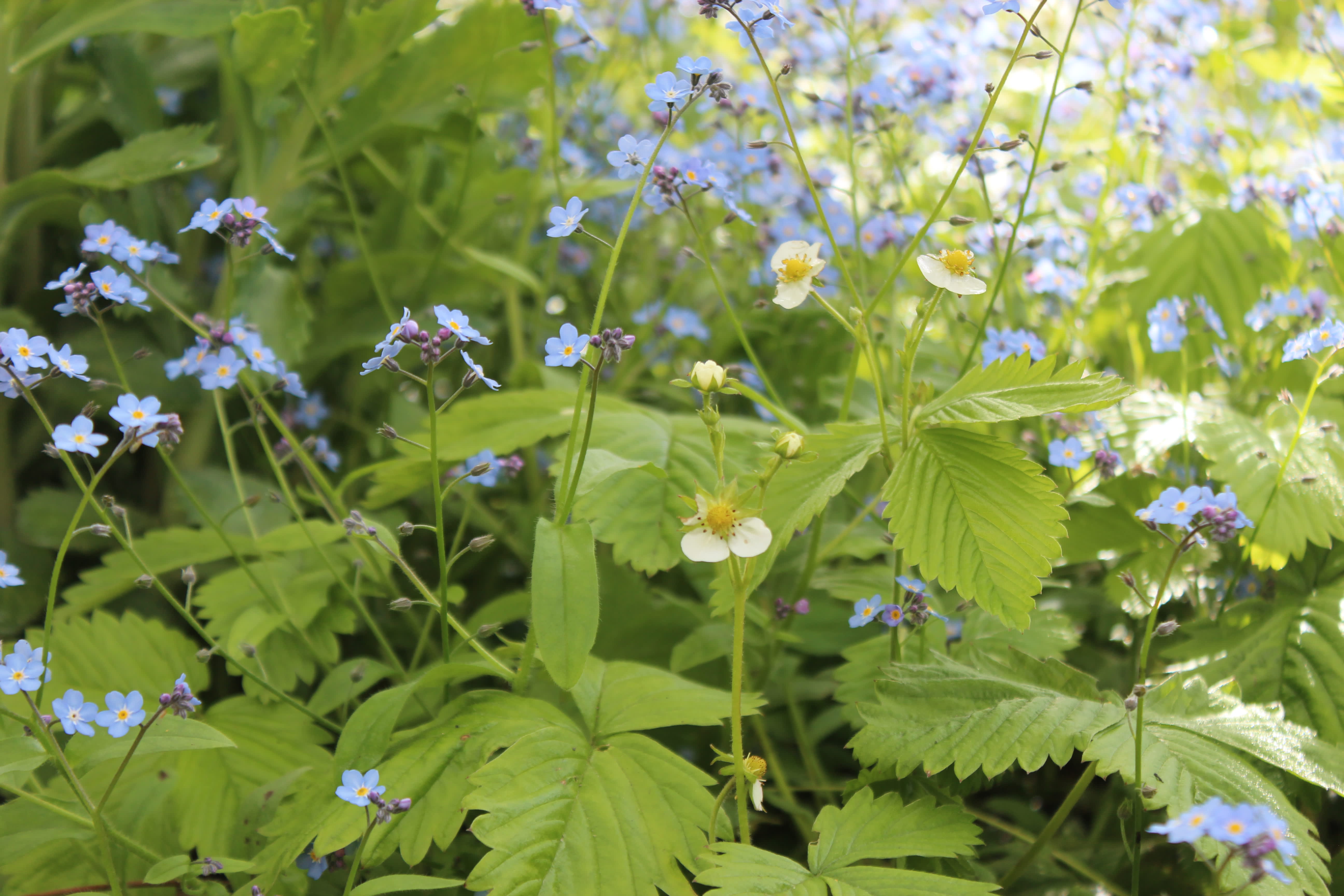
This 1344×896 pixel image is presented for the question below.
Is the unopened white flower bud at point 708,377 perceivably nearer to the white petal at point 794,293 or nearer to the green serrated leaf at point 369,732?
the white petal at point 794,293

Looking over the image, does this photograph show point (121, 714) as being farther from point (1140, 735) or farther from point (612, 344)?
point (1140, 735)

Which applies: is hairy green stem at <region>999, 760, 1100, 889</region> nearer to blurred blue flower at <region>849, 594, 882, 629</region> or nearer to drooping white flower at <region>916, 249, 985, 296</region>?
blurred blue flower at <region>849, 594, 882, 629</region>

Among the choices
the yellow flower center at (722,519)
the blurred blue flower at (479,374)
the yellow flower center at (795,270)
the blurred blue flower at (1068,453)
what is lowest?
the blurred blue flower at (1068,453)

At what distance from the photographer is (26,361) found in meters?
1.32

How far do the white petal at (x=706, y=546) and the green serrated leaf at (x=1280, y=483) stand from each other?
972 millimetres

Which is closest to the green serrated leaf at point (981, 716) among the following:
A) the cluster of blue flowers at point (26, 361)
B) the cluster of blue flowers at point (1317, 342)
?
the cluster of blue flowers at point (1317, 342)

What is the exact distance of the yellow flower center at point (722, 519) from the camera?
3.99 feet

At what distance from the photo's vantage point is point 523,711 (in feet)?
4.55

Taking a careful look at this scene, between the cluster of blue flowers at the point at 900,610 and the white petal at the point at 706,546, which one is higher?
the white petal at the point at 706,546

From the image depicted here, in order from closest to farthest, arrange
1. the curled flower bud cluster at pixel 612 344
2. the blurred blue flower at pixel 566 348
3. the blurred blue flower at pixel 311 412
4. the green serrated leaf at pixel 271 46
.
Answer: the curled flower bud cluster at pixel 612 344 < the blurred blue flower at pixel 566 348 < the green serrated leaf at pixel 271 46 < the blurred blue flower at pixel 311 412

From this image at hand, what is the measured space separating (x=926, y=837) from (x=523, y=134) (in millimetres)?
2403

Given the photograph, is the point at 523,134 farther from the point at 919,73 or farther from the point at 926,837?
the point at 926,837

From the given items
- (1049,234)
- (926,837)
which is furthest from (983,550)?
(1049,234)

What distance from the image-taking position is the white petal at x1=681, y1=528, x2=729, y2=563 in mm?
1188
